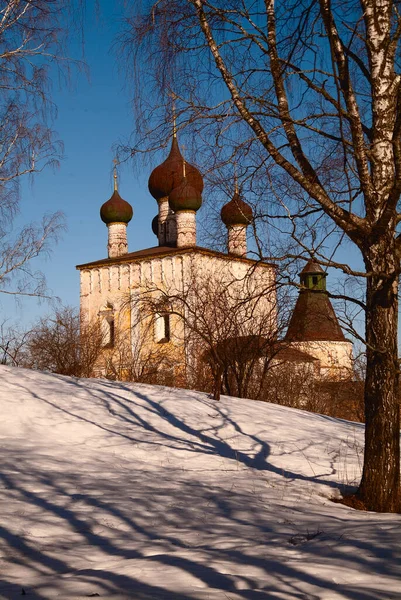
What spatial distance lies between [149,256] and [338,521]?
141 ft

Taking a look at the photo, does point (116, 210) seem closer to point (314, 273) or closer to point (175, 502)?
point (314, 273)

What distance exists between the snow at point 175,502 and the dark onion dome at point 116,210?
38.4 m

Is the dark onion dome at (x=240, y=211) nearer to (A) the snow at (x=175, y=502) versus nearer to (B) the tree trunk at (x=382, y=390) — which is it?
(B) the tree trunk at (x=382, y=390)

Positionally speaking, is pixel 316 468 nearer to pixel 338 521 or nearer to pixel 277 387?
pixel 338 521

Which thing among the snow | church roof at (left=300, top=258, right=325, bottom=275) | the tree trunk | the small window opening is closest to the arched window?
the small window opening

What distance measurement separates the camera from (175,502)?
6355mm

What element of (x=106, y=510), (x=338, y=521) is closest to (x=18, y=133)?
(x=106, y=510)

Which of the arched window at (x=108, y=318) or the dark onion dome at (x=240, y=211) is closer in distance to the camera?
the dark onion dome at (x=240, y=211)

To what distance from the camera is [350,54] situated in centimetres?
683

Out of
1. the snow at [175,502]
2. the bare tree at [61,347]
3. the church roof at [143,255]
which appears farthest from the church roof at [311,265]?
the church roof at [143,255]

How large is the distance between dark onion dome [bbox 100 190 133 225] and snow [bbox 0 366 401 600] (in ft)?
126

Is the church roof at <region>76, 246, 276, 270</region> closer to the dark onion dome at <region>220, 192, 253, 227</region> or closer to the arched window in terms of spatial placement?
the arched window

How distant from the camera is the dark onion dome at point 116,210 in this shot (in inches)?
1965

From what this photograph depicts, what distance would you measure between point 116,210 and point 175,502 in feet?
146
